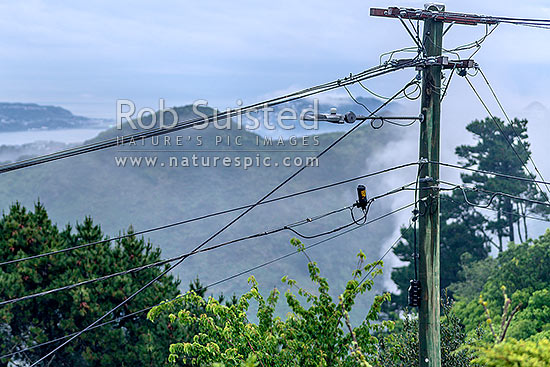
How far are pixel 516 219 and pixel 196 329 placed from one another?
32848 mm

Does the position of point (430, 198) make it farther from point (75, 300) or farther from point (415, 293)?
point (75, 300)

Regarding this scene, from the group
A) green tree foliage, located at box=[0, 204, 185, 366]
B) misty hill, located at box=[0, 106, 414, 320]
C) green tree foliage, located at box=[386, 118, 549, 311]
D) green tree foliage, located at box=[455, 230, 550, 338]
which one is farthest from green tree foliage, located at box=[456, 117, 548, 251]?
misty hill, located at box=[0, 106, 414, 320]

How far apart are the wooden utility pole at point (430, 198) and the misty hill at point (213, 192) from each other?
374ft

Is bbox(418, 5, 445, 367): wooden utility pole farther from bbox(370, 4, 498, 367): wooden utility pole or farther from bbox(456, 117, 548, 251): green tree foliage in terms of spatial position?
bbox(456, 117, 548, 251): green tree foliage

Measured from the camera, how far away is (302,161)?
150 metres

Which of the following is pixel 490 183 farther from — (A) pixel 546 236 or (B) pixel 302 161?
(B) pixel 302 161

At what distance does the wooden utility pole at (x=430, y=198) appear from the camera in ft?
34.7

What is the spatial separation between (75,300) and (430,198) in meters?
14.3

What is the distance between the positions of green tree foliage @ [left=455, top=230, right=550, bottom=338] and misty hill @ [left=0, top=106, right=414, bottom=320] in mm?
91944

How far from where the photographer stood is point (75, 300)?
21422 millimetres

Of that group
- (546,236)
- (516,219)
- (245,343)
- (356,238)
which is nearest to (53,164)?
(356,238)

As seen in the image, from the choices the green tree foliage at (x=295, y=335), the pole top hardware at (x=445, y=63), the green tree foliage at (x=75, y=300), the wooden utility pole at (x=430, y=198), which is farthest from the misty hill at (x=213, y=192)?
the pole top hardware at (x=445, y=63)

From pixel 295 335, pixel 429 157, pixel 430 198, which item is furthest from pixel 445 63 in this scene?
pixel 295 335

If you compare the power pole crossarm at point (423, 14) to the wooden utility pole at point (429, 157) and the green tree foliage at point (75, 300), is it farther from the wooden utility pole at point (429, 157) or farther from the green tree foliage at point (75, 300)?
the green tree foliage at point (75, 300)
